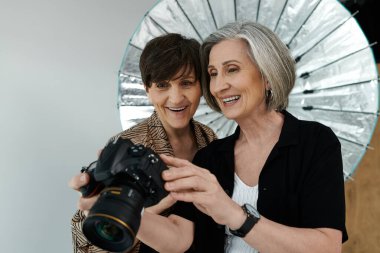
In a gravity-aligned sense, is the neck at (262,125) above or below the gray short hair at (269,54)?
below

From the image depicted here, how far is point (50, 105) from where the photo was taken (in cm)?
195

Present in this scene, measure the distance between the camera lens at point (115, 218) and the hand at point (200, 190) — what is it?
0.26 ft

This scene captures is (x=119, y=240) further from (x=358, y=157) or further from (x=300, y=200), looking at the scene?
(x=358, y=157)

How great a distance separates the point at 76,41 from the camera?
2.02 m

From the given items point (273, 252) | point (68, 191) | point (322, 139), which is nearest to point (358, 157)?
point (322, 139)

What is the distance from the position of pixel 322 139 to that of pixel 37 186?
139 centimetres

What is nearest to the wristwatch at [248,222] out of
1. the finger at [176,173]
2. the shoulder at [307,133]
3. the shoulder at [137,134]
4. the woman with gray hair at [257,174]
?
the woman with gray hair at [257,174]

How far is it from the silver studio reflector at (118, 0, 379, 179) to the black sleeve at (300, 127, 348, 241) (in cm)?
49

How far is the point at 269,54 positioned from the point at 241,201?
1.10ft

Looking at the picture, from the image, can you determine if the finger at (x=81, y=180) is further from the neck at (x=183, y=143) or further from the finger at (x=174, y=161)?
the neck at (x=183, y=143)

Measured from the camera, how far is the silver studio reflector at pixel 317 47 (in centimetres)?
131

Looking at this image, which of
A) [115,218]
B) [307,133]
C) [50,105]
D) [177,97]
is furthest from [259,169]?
[50,105]

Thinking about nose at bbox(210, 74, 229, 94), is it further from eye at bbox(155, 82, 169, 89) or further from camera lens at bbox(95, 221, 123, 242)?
camera lens at bbox(95, 221, 123, 242)

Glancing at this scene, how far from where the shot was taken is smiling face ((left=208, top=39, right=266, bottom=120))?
1.01m
